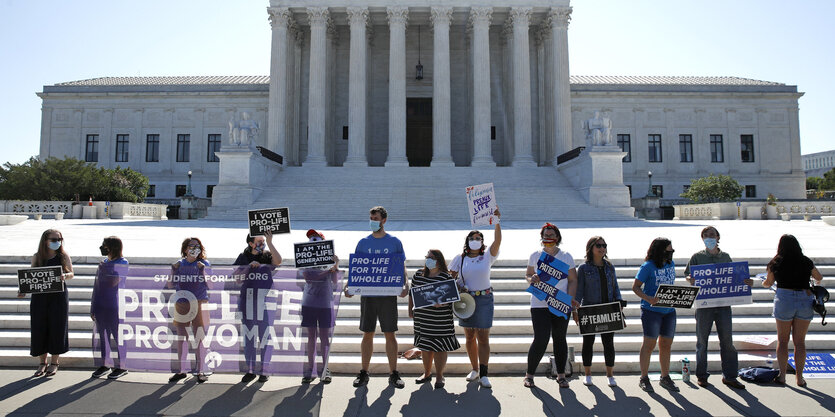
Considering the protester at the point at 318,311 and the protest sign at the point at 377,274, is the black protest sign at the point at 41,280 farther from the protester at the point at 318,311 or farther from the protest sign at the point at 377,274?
the protest sign at the point at 377,274

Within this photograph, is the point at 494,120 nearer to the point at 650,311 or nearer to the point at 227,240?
the point at 227,240

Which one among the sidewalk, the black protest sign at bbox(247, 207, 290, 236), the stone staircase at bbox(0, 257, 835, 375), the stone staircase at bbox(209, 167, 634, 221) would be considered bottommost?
the sidewalk

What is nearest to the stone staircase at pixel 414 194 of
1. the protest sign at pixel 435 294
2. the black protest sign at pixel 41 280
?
the black protest sign at pixel 41 280

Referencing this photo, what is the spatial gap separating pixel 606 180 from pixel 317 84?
21751mm

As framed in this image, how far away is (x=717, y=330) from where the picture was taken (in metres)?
6.18

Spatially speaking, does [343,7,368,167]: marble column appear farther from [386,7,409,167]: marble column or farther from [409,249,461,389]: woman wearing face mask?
[409,249,461,389]: woman wearing face mask

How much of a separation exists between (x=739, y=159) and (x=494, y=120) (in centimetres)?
2659

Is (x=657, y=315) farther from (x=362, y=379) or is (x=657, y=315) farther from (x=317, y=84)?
(x=317, y=84)

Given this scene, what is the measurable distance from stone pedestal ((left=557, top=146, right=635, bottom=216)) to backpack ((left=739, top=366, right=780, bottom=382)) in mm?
22340

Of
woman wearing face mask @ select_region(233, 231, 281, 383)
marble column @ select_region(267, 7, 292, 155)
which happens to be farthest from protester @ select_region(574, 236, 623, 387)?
marble column @ select_region(267, 7, 292, 155)

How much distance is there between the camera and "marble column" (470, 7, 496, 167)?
124ft

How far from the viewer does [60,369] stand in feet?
21.9

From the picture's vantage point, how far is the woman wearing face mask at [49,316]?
6355 millimetres

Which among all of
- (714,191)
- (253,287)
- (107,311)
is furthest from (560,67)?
(107,311)
